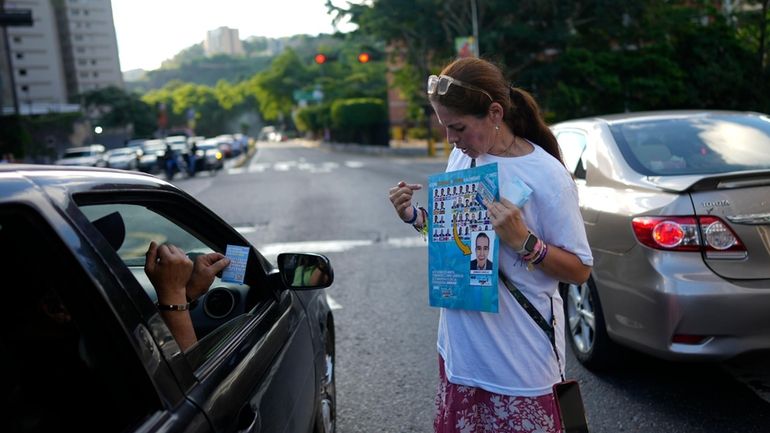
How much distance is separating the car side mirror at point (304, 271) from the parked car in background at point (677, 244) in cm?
176

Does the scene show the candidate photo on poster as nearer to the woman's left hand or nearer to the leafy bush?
the woman's left hand

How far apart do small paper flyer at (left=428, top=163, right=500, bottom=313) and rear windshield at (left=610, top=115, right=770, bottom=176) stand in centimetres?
214

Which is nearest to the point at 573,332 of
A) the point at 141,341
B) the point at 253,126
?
the point at 141,341

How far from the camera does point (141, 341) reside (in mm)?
1446

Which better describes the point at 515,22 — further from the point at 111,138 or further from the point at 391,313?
the point at 111,138

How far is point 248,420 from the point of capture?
1.74m

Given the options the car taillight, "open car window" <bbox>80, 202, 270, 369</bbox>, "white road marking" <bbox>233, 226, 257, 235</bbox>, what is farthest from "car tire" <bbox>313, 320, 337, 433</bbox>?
"white road marking" <bbox>233, 226, 257, 235</bbox>

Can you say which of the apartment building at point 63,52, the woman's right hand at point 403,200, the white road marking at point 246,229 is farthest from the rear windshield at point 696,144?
the apartment building at point 63,52

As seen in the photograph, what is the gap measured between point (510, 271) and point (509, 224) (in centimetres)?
20

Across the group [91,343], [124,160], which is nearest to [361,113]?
[124,160]

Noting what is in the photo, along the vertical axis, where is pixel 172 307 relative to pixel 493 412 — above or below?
above

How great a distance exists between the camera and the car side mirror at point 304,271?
246 centimetres

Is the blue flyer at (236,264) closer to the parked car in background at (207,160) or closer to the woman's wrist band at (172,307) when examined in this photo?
the woman's wrist band at (172,307)

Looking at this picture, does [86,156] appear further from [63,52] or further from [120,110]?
[63,52]
